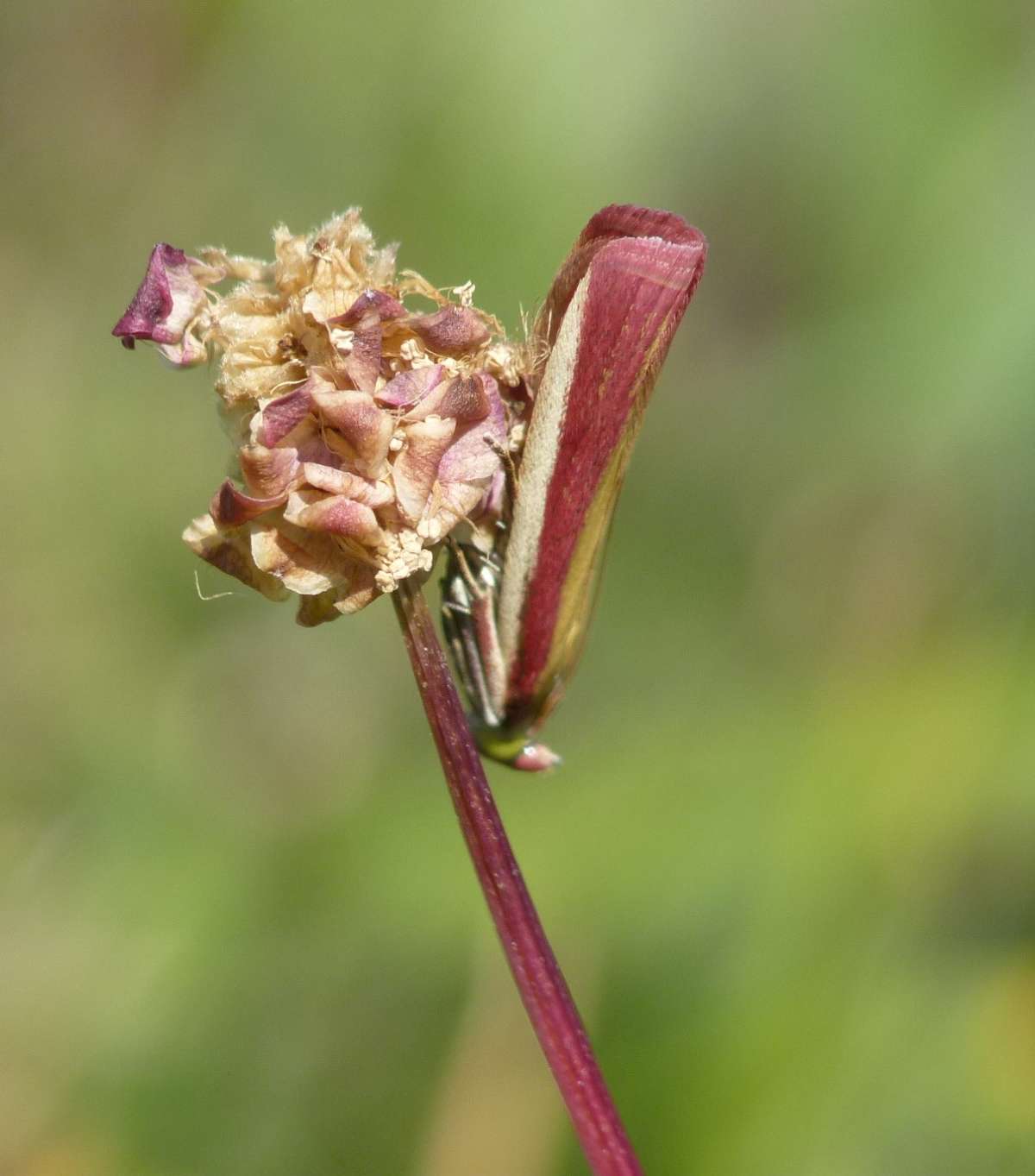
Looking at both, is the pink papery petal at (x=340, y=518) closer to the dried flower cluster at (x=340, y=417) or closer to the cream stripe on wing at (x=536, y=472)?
the dried flower cluster at (x=340, y=417)

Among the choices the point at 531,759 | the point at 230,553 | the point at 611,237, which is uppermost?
the point at 611,237

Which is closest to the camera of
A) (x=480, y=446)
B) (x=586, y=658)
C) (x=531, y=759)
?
(x=480, y=446)

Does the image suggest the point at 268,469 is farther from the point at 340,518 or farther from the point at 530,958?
the point at 530,958

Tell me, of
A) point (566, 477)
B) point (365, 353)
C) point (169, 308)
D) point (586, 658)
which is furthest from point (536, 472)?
point (586, 658)

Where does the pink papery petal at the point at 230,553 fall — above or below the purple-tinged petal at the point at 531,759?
above

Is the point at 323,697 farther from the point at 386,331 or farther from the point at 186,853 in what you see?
the point at 386,331

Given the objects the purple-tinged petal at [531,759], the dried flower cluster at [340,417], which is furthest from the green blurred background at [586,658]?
the dried flower cluster at [340,417]

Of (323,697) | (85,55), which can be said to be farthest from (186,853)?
(85,55)
